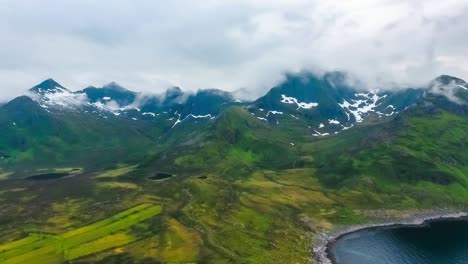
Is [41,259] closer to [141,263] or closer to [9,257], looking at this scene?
[9,257]

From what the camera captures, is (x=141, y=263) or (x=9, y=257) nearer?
(x=141, y=263)

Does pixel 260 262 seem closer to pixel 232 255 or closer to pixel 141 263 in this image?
pixel 232 255

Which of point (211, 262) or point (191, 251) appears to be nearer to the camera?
point (211, 262)

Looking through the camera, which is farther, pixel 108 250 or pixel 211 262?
pixel 108 250

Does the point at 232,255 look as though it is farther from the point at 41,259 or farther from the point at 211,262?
the point at 41,259

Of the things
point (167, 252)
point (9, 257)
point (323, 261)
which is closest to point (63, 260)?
point (9, 257)

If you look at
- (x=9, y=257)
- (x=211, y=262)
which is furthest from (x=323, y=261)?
(x=9, y=257)

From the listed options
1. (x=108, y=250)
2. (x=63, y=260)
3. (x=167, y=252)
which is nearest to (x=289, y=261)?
(x=167, y=252)
